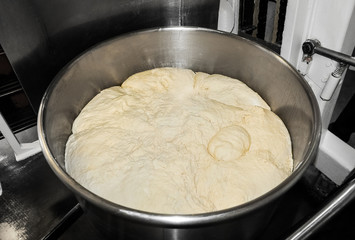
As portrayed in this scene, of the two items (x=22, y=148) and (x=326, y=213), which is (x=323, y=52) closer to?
(x=326, y=213)

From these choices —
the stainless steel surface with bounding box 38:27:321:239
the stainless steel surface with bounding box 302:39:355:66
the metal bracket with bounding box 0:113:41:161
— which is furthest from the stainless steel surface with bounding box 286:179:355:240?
the metal bracket with bounding box 0:113:41:161

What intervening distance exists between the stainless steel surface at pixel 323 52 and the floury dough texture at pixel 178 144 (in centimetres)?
36

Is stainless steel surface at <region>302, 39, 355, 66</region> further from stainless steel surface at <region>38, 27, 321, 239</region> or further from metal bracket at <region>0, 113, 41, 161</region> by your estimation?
metal bracket at <region>0, 113, 41, 161</region>

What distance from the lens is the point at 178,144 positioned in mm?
1366

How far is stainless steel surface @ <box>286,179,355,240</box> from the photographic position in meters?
0.89

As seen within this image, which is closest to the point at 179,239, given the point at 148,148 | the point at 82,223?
the point at 148,148

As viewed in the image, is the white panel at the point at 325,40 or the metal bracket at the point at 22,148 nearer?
the white panel at the point at 325,40

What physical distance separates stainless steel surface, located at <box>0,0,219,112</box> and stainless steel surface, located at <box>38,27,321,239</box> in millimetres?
132

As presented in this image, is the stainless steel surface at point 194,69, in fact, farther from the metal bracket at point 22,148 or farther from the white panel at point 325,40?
the metal bracket at point 22,148

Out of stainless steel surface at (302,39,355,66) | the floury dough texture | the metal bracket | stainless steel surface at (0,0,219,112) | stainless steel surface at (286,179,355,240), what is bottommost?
the metal bracket

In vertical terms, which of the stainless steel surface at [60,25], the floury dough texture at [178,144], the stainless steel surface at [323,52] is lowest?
the floury dough texture at [178,144]

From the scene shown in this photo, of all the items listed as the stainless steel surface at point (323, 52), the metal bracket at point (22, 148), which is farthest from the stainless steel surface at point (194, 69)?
the metal bracket at point (22, 148)

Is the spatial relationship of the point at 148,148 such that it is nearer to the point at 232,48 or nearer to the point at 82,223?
the point at 82,223

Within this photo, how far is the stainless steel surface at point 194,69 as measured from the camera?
0.90m
